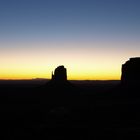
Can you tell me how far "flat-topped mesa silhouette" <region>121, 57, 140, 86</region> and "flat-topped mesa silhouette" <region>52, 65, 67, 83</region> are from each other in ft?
92.7

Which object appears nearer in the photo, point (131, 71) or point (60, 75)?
Result: point (131, 71)

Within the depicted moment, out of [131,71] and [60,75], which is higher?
[131,71]

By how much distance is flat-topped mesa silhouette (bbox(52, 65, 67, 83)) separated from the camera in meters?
148

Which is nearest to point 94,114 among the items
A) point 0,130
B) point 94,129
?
point 94,129

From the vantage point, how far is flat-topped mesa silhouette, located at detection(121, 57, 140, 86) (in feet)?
400

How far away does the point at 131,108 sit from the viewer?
85688mm

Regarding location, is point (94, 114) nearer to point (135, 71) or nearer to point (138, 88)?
point (138, 88)

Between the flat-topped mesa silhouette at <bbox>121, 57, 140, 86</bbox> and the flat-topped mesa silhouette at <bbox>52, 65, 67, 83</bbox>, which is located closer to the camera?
the flat-topped mesa silhouette at <bbox>121, 57, 140, 86</bbox>

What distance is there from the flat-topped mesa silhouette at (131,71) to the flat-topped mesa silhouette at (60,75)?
28.2 m

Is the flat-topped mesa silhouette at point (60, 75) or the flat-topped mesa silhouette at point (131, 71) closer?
the flat-topped mesa silhouette at point (131, 71)

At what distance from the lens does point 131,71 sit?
124812 mm

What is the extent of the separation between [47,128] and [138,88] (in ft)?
186

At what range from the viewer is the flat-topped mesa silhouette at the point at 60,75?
5820 inches

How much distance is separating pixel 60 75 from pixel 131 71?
1316 inches
